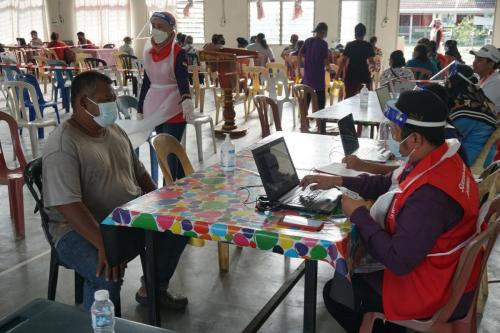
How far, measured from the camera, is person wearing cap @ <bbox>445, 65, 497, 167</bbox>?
2969 mm

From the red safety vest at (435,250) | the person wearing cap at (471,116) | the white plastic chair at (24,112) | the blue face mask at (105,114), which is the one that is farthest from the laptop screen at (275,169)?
the white plastic chair at (24,112)

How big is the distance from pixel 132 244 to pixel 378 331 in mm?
996

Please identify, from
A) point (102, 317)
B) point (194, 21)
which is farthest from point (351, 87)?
point (194, 21)

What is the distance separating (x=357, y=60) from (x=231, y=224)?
514 centimetres

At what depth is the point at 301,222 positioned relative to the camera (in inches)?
64.3

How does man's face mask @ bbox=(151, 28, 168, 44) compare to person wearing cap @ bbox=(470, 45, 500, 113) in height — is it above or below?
above

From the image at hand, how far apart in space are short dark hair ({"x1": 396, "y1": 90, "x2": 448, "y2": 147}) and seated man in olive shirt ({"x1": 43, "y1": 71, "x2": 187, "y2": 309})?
1.13 metres

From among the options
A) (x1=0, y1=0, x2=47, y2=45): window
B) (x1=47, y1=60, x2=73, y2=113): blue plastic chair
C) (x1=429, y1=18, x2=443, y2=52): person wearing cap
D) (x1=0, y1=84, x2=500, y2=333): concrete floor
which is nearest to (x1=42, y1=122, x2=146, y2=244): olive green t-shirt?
(x1=0, y1=84, x2=500, y2=333): concrete floor

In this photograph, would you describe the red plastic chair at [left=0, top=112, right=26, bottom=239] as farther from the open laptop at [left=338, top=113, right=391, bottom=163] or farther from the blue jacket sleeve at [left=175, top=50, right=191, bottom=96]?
the open laptop at [left=338, top=113, right=391, bottom=163]

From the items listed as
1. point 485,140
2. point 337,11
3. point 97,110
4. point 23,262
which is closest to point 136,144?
point 23,262

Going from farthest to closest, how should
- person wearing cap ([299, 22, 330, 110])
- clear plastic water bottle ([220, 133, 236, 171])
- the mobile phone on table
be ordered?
1. person wearing cap ([299, 22, 330, 110])
2. clear plastic water bottle ([220, 133, 236, 171])
3. the mobile phone on table

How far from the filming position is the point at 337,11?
12.4m

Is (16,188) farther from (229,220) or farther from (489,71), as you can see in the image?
(489,71)

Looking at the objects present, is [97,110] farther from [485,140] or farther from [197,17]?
[197,17]
